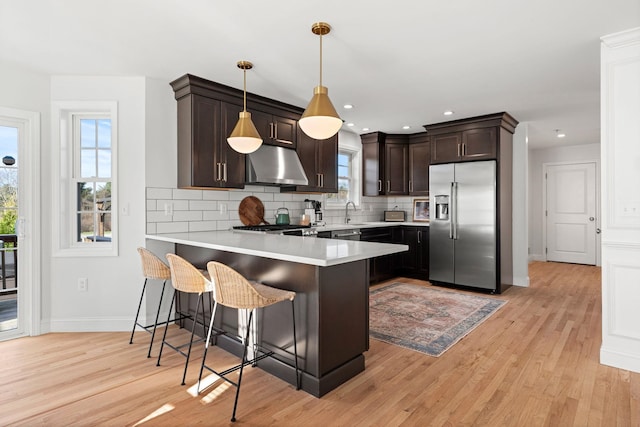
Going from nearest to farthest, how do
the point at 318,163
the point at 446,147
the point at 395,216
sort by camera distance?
the point at 318,163, the point at 446,147, the point at 395,216

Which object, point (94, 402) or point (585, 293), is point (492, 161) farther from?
point (94, 402)

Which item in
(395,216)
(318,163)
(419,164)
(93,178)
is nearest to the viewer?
(93,178)

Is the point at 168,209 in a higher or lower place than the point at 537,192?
lower

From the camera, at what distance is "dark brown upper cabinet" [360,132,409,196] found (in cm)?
625

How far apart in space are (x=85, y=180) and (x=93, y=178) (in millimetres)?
74

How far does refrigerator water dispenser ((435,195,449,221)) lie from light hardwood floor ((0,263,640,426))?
7.27 ft

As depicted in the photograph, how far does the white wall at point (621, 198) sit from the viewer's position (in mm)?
2562

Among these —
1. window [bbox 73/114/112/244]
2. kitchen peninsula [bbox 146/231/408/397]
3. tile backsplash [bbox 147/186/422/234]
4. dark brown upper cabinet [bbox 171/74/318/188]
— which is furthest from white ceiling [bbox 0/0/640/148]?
kitchen peninsula [bbox 146/231/408/397]

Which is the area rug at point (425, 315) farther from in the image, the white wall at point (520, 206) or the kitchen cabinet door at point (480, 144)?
the kitchen cabinet door at point (480, 144)

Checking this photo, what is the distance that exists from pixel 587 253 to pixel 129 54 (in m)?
8.30

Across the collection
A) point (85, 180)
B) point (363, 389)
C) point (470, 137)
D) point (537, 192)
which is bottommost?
point (363, 389)

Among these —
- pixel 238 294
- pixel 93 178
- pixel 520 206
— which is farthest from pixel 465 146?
pixel 93 178

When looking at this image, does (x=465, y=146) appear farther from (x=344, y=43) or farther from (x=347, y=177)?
(x=344, y=43)

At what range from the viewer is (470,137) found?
5059mm
